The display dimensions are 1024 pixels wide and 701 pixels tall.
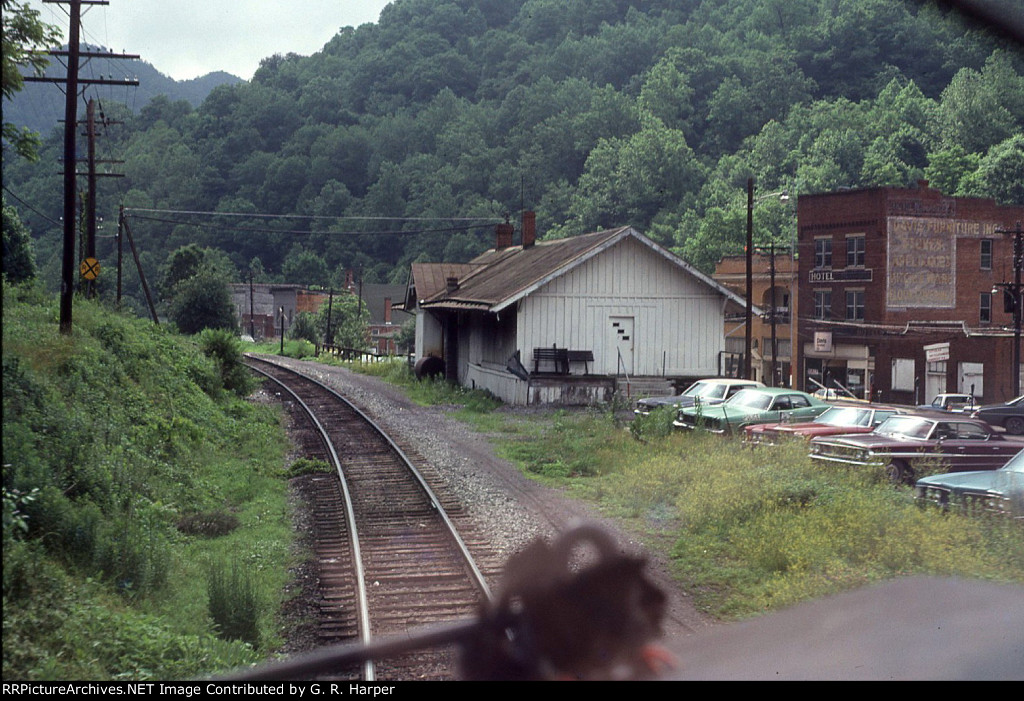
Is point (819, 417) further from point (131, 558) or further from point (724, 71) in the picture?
point (724, 71)

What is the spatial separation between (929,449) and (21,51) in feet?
47.5

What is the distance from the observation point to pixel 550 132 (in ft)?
254

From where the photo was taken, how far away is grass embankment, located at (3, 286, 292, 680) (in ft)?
21.7

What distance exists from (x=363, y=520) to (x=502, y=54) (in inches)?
3253

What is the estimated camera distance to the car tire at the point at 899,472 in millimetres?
13336

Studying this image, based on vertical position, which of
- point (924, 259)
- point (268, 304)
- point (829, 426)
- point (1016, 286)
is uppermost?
point (268, 304)

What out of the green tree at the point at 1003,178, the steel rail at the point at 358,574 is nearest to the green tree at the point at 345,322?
the steel rail at the point at 358,574

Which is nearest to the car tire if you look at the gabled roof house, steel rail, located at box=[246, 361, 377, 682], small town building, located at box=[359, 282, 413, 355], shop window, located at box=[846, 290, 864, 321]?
steel rail, located at box=[246, 361, 377, 682]

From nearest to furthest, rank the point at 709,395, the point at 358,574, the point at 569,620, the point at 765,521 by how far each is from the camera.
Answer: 1. the point at 569,620
2. the point at 358,574
3. the point at 765,521
4. the point at 709,395

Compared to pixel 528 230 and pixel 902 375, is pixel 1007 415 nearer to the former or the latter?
pixel 902 375

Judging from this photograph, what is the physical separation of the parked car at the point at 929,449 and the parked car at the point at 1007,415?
16.4ft

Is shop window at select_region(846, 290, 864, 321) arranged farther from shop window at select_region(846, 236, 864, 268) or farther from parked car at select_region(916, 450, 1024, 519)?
parked car at select_region(916, 450, 1024, 519)

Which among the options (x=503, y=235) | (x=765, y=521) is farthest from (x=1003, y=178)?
(x=503, y=235)

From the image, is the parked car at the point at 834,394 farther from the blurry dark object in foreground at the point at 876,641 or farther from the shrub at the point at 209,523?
the blurry dark object in foreground at the point at 876,641
